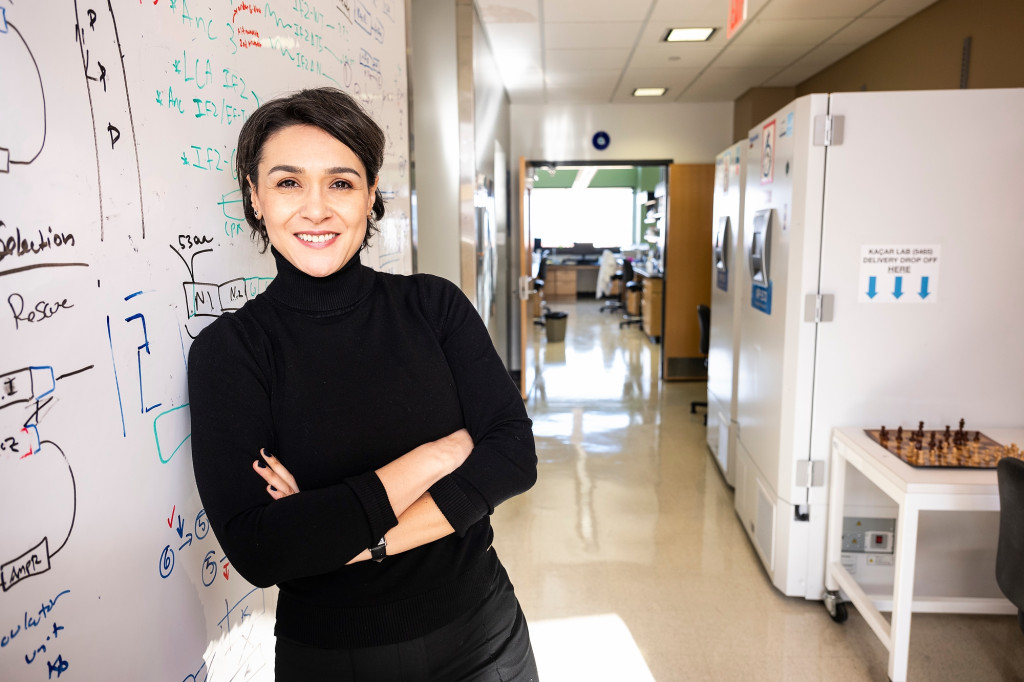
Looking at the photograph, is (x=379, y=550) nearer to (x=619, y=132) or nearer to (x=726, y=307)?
(x=726, y=307)

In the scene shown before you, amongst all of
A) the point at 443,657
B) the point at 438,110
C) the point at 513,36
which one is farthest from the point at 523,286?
the point at 443,657

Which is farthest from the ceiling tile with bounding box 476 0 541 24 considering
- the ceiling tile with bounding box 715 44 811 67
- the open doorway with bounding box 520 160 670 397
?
the open doorway with bounding box 520 160 670 397

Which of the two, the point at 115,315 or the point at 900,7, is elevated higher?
the point at 900,7

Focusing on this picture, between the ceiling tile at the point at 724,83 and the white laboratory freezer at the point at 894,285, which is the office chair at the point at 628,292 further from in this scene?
the white laboratory freezer at the point at 894,285

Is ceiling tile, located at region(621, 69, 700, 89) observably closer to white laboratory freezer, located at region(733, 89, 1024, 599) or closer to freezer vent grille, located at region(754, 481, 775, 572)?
white laboratory freezer, located at region(733, 89, 1024, 599)

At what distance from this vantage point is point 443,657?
1.11 meters

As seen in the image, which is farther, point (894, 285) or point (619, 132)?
point (619, 132)

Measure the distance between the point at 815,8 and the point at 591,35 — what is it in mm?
1415

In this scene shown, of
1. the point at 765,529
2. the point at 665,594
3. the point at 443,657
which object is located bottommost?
the point at 665,594

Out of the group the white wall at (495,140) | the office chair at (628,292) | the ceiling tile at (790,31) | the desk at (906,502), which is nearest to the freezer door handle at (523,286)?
the white wall at (495,140)

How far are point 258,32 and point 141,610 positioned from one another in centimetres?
104

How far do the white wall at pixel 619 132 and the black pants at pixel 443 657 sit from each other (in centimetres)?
658

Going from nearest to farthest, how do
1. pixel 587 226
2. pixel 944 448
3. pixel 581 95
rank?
pixel 944 448, pixel 581 95, pixel 587 226

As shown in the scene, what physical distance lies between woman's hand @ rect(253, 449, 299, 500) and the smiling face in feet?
0.99
